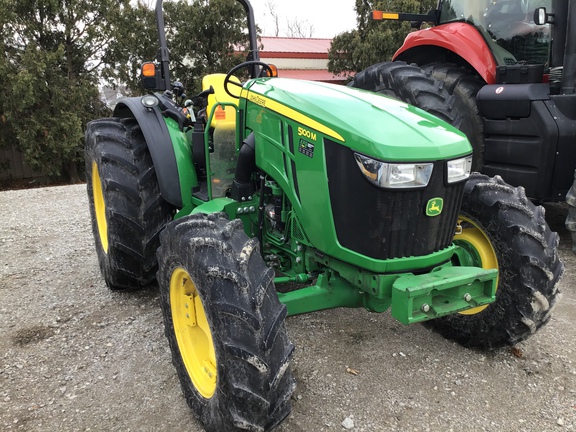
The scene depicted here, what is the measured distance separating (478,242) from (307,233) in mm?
1046

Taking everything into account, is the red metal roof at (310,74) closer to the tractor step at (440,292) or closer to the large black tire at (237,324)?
the tractor step at (440,292)

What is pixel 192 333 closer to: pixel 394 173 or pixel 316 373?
pixel 316 373

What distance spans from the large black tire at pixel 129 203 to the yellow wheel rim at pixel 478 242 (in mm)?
1931

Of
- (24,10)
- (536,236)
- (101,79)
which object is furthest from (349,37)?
(536,236)

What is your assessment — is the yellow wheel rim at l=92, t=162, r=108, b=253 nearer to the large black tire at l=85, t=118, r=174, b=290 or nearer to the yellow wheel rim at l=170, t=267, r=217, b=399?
the large black tire at l=85, t=118, r=174, b=290

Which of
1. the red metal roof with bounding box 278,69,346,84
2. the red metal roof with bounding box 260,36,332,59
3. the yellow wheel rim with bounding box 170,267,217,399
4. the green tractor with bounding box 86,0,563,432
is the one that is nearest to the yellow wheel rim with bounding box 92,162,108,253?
the green tractor with bounding box 86,0,563,432

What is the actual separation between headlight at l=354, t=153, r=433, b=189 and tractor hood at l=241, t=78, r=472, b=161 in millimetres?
29

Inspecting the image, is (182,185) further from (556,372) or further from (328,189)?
(556,372)

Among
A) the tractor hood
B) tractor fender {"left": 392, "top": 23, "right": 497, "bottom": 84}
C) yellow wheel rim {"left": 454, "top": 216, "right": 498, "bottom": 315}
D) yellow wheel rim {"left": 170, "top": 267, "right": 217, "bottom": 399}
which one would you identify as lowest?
yellow wheel rim {"left": 170, "top": 267, "right": 217, "bottom": 399}

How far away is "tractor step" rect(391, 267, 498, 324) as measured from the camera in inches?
81.1

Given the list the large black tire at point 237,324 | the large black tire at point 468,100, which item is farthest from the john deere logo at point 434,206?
the large black tire at point 468,100

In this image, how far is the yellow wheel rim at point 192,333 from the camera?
2.38m

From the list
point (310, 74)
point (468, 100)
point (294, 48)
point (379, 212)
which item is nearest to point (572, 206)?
point (468, 100)

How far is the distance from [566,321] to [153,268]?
2814 mm
